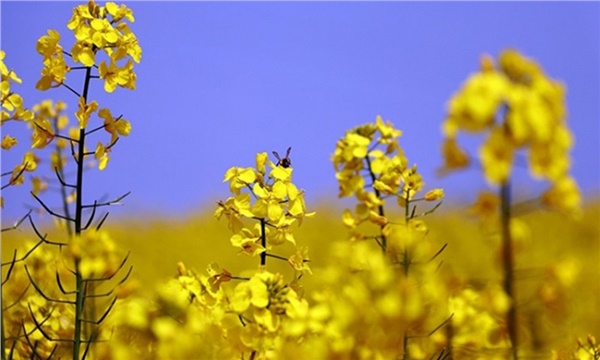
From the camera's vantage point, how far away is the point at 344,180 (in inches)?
59.4

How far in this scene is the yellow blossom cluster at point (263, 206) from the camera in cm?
126

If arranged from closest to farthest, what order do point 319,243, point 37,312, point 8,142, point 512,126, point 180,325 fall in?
1. point 512,126
2. point 180,325
3. point 8,142
4. point 37,312
5. point 319,243

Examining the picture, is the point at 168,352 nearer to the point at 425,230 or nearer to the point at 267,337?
the point at 267,337

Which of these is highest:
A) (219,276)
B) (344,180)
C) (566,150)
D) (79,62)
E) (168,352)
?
(79,62)

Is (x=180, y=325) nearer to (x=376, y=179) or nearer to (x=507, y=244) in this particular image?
→ (x=507, y=244)

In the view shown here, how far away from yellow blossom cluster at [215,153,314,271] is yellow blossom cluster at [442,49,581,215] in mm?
589

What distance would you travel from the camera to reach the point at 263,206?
1261mm

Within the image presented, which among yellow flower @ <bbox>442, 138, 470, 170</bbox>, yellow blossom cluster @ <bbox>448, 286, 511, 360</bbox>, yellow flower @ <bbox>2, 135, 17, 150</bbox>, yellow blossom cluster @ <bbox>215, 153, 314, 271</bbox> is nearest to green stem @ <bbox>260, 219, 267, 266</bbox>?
yellow blossom cluster @ <bbox>215, 153, 314, 271</bbox>

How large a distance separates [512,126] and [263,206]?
63 centimetres

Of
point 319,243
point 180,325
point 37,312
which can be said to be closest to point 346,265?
point 180,325

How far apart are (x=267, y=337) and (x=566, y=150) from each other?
1.42 ft

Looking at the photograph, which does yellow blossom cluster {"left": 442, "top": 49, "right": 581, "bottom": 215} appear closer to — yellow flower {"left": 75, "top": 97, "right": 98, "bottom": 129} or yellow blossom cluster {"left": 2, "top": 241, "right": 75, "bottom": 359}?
yellow flower {"left": 75, "top": 97, "right": 98, "bottom": 129}

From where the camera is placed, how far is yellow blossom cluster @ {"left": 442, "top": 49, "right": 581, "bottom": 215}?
2.14 ft

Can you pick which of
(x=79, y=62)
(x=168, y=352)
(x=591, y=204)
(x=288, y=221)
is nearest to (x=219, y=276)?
(x=288, y=221)
